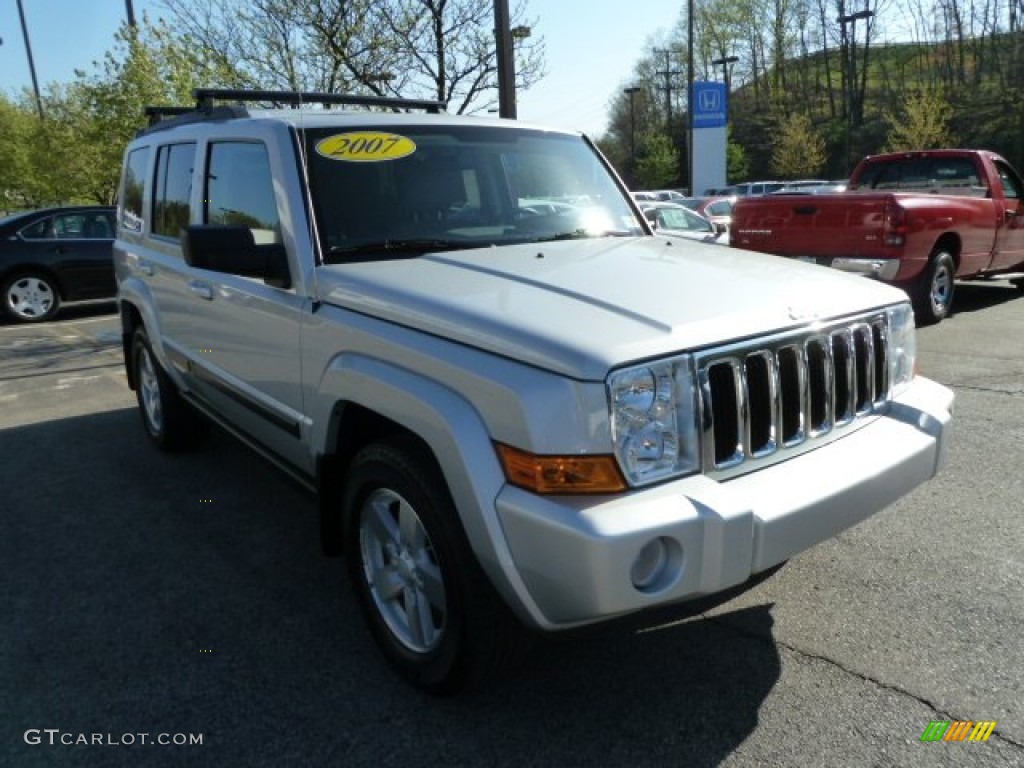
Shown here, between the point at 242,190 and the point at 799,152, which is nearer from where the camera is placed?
the point at 242,190

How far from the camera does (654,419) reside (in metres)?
2.17

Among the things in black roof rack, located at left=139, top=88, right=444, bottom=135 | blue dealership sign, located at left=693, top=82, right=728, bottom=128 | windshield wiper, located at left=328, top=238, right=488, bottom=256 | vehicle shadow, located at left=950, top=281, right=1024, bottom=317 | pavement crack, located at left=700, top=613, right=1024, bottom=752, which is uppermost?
blue dealership sign, located at left=693, top=82, right=728, bottom=128

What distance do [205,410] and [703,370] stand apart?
301cm

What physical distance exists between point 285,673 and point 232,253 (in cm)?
146

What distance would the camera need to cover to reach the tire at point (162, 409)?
5.00 meters

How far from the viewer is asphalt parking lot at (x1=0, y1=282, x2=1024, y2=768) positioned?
239 centimetres

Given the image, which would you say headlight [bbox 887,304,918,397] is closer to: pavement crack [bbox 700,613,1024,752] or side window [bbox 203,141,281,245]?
pavement crack [bbox 700,613,1024,752]

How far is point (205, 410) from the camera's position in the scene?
434cm

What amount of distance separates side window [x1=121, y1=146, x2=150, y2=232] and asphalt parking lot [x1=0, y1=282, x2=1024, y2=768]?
1864mm

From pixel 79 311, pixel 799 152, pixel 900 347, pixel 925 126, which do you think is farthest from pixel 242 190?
pixel 799 152

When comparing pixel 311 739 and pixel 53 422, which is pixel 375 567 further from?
pixel 53 422

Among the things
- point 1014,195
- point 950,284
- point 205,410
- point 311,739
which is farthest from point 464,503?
point 1014,195

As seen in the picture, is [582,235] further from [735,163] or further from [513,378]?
[735,163]

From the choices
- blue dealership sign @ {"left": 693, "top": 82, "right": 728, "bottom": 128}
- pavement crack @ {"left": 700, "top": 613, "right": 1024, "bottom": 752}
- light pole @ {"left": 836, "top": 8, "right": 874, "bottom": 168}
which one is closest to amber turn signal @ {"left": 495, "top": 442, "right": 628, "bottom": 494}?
pavement crack @ {"left": 700, "top": 613, "right": 1024, "bottom": 752}
